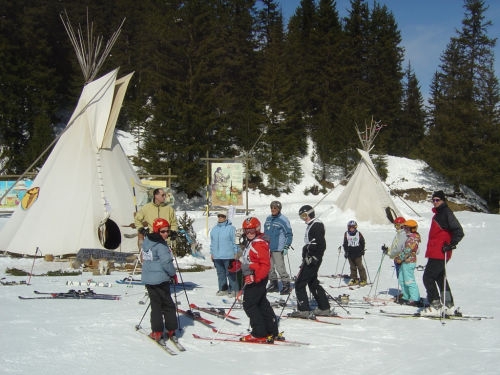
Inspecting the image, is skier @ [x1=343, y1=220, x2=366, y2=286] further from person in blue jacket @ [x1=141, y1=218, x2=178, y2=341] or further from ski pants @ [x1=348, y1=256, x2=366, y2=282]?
person in blue jacket @ [x1=141, y1=218, x2=178, y2=341]

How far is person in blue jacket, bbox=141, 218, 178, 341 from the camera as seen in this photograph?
18.3ft

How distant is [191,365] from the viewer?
4.90 m

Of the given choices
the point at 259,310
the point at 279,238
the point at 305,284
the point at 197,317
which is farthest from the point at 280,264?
the point at 259,310

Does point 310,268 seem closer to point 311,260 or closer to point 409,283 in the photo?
point 311,260

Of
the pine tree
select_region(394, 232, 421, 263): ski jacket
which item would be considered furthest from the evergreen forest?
select_region(394, 232, 421, 263): ski jacket

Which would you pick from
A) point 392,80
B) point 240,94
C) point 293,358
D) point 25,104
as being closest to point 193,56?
point 240,94

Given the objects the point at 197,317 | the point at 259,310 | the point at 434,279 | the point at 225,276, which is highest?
the point at 434,279

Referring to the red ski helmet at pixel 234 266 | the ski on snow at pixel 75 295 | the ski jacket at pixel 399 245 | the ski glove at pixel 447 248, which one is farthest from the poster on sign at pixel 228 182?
the ski glove at pixel 447 248

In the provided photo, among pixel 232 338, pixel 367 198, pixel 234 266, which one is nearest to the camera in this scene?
pixel 232 338

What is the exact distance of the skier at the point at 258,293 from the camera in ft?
18.5

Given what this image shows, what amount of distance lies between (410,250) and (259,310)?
3.56 metres

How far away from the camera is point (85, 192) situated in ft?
41.0

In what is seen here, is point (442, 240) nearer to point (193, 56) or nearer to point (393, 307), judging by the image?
point (393, 307)

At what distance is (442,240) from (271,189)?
26922 mm
